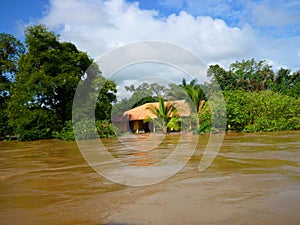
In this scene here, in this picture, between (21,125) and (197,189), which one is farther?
(21,125)

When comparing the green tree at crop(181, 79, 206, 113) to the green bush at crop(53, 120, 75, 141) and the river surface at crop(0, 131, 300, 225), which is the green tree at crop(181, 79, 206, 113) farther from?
the river surface at crop(0, 131, 300, 225)

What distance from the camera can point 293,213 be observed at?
2525 mm

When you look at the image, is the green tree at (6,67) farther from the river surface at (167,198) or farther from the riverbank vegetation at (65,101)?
the river surface at (167,198)

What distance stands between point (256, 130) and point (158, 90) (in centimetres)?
1221

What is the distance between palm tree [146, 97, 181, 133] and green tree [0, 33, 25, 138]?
10.8 meters

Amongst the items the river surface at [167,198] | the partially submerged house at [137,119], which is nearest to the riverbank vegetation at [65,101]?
the partially submerged house at [137,119]

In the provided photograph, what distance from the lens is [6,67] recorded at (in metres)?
22.3

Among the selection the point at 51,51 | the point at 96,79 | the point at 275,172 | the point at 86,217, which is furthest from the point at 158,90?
the point at 86,217

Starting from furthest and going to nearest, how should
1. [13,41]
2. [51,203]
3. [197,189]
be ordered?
[13,41], [197,189], [51,203]

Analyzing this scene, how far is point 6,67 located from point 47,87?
725 centimetres

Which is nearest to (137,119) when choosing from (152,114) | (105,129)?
(152,114)

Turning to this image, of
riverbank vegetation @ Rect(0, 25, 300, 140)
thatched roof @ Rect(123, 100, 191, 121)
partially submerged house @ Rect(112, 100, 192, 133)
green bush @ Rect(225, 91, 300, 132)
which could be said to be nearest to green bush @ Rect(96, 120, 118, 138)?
riverbank vegetation @ Rect(0, 25, 300, 140)

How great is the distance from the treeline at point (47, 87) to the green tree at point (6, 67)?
7.64 ft

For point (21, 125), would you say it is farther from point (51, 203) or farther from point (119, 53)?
point (51, 203)
